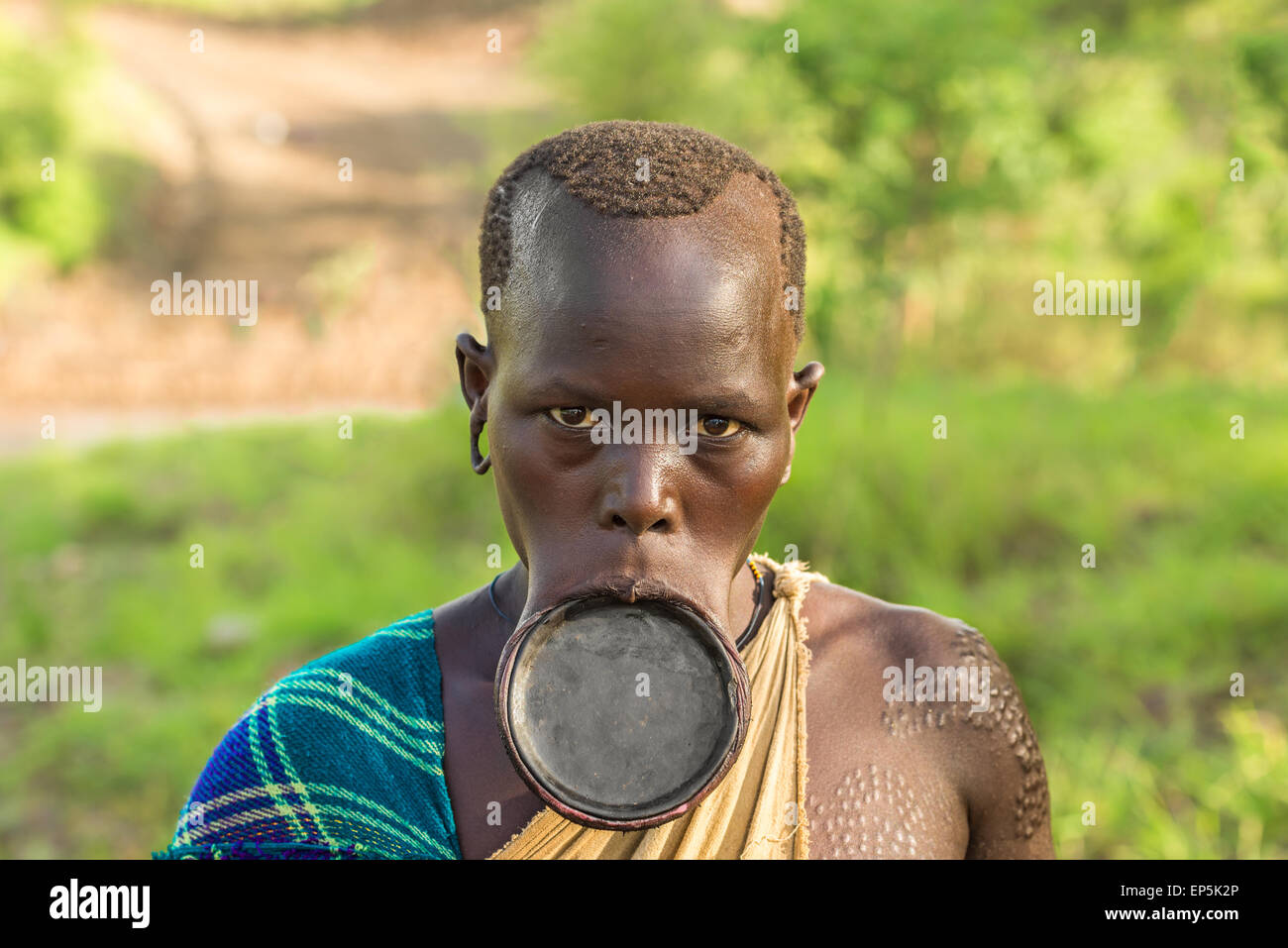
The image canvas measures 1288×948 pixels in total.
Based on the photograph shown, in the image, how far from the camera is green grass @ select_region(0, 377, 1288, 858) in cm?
496

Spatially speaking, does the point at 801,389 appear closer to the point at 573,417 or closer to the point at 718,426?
the point at 718,426

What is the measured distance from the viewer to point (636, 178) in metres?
1.69

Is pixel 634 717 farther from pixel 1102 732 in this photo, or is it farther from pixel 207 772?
pixel 1102 732

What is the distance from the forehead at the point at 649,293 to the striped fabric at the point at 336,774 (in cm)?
64

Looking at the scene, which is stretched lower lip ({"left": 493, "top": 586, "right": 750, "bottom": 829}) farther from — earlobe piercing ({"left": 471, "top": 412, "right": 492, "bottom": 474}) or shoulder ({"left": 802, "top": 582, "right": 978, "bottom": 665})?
shoulder ({"left": 802, "top": 582, "right": 978, "bottom": 665})

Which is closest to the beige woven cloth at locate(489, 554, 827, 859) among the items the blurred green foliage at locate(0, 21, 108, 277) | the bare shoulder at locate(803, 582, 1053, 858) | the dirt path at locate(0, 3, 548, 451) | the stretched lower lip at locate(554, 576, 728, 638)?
the bare shoulder at locate(803, 582, 1053, 858)

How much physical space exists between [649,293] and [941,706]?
921 millimetres

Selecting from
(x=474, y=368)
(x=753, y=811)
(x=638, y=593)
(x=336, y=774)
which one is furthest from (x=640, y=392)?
(x=336, y=774)

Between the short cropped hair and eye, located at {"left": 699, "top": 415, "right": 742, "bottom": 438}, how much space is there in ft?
0.79

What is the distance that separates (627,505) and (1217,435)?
20.2 ft

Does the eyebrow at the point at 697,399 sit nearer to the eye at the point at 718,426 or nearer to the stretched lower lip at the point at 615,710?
the eye at the point at 718,426
